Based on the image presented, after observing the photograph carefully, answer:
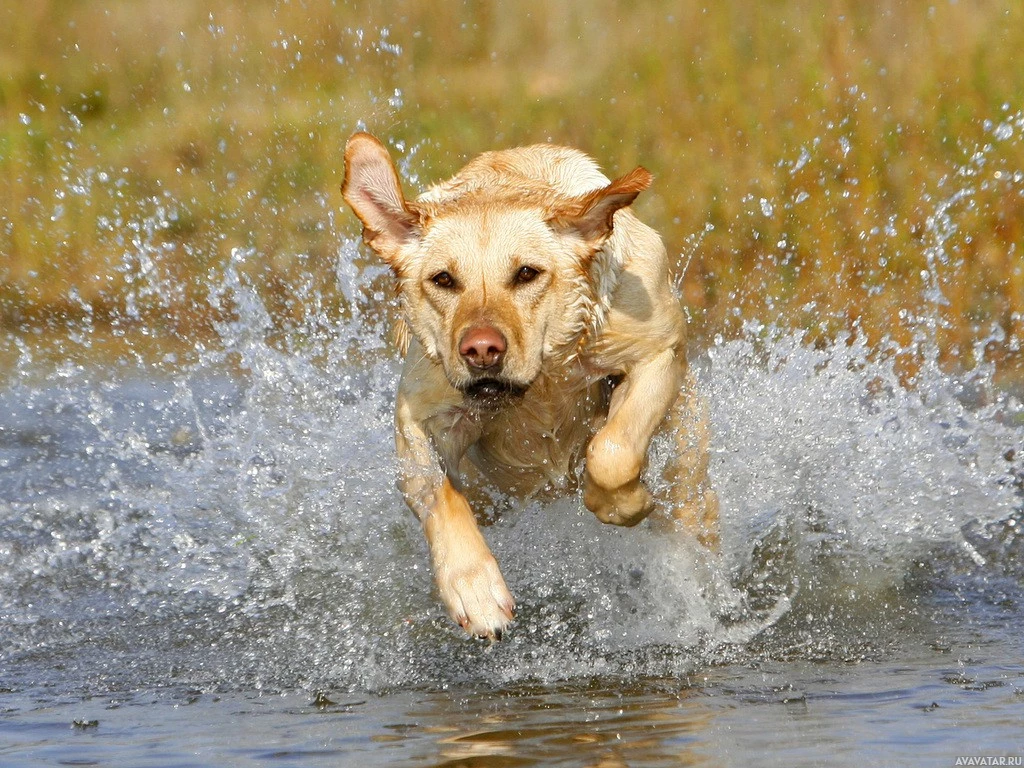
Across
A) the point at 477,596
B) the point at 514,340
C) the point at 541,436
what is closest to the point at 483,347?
the point at 514,340

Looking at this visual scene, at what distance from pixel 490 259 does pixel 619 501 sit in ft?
3.11

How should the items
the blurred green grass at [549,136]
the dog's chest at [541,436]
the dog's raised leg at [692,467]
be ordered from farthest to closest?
the blurred green grass at [549,136] < the dog's raised leg at [692,467] < the dog's chest at [541,436]

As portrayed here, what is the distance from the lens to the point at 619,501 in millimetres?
4879

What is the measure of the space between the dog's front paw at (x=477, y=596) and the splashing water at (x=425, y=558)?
22 centimetres

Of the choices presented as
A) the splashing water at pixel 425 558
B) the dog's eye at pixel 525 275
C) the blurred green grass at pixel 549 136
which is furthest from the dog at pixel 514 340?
the blurred green grass at pixel 549 136

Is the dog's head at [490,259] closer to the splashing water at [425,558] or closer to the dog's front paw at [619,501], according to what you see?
the dog's front paw at [619,501]

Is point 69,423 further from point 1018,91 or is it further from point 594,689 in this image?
point 1018,91

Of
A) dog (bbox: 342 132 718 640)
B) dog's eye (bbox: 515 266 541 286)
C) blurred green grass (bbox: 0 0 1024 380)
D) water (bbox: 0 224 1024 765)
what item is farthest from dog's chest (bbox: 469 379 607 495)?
blurred green grass (bbox: 0 0 1024 380)

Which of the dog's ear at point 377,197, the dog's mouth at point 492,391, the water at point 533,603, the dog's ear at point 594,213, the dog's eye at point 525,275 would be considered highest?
the dog's ear at point 377,197

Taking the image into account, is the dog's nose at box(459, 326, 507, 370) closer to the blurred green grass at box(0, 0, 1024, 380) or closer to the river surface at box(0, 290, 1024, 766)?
the river surface at box(0, 290, 1024, 766)

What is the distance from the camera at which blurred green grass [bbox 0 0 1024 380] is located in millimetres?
9656

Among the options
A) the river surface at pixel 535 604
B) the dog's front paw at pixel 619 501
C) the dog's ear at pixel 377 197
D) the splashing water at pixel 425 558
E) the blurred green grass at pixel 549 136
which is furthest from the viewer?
the blurred green grass at pixel 549 136

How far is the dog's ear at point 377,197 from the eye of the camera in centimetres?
474

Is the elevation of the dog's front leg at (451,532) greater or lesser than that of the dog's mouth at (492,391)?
lesser
